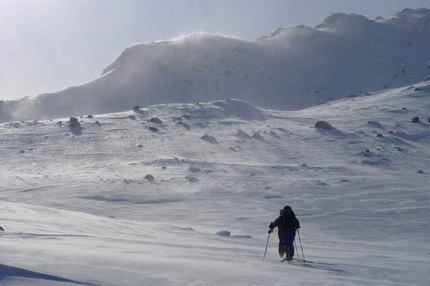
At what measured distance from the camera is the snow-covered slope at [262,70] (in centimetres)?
9050

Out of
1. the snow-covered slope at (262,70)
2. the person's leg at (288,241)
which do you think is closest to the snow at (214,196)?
the person's leg at (288,241)

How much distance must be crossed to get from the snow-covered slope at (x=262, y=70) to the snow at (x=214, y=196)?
40028mm

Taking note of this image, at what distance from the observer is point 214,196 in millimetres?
24969

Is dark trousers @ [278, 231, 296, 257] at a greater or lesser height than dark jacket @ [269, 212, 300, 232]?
lesser

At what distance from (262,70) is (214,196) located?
82607 mm

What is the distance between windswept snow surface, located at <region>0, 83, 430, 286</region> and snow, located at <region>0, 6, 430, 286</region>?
64 mm

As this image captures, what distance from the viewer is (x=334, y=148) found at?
36906 mm

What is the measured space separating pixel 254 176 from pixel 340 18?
111935 mm

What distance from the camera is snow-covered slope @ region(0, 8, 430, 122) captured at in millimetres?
90500

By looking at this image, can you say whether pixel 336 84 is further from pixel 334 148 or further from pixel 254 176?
pixel 254 176

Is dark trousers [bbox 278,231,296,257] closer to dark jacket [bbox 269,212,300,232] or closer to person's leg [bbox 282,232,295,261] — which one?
person's leg [bbox 282,232,295,261]

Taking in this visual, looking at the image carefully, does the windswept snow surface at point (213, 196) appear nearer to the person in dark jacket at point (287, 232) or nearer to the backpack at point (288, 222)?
the person in dark jacket at point (287, 232)

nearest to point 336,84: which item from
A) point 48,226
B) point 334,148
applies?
point 334,148

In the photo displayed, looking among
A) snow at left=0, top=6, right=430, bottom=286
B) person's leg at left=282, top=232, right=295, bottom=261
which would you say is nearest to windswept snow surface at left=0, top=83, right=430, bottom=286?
snow at left=0, top=6, right=430, bottom=286
